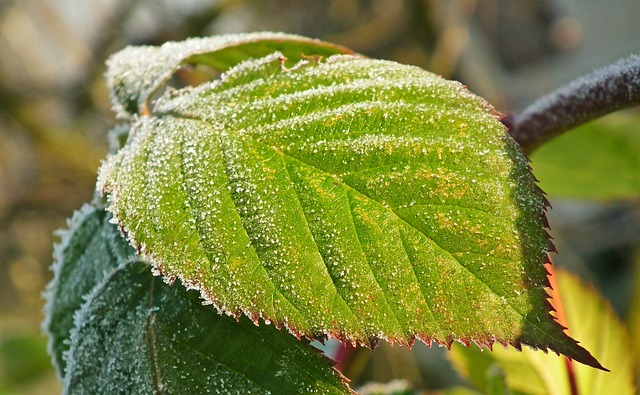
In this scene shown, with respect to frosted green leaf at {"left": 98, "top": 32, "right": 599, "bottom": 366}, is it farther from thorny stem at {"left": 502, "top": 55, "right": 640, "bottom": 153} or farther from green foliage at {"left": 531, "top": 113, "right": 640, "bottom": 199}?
green foliage at {"left": 531, "top": 113, "right": 640, "bottom": 199}

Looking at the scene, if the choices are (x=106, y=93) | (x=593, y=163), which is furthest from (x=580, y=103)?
(x=106, y=93)

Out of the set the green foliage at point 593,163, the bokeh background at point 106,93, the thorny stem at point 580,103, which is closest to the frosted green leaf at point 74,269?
the thorny stem at point 580,103

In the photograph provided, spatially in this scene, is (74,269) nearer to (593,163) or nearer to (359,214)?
(359,214)

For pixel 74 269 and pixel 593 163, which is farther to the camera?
pixel 593 163

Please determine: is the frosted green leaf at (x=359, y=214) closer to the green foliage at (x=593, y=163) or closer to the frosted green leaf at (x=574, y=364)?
the frosted green leaf at (x=574, y=364)

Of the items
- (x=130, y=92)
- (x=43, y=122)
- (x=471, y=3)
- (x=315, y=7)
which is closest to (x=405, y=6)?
(x=471, y=3)

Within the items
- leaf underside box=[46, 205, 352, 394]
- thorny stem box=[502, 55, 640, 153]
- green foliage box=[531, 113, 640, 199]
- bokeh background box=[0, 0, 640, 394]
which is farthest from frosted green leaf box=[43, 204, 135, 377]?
bokeh background box=[0, 0, 640, 394]
